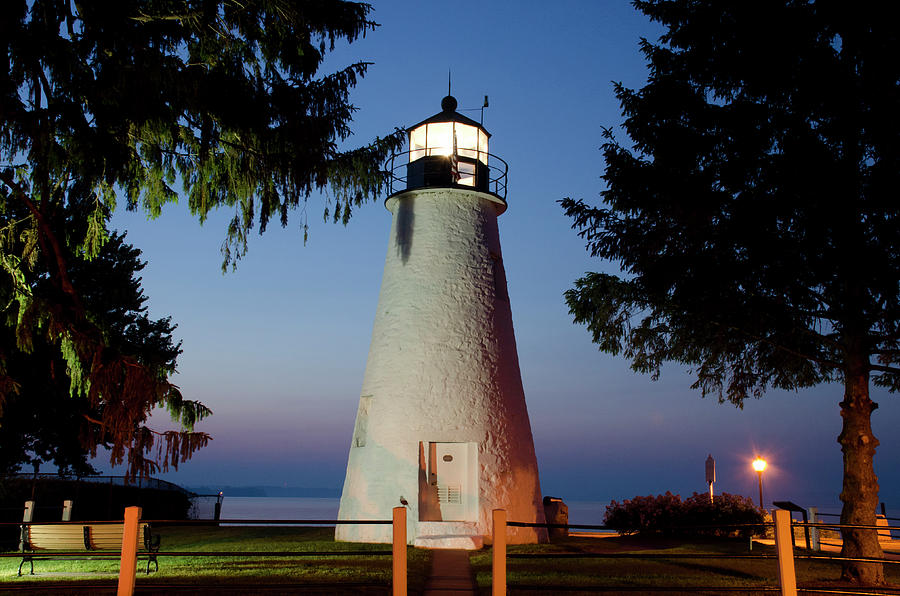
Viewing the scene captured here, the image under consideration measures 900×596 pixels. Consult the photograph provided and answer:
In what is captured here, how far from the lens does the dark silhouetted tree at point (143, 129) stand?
8.04m

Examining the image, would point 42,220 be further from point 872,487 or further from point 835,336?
point 835,336

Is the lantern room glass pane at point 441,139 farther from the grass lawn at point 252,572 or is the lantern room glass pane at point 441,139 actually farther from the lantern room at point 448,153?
the grass lawn at point 252,572

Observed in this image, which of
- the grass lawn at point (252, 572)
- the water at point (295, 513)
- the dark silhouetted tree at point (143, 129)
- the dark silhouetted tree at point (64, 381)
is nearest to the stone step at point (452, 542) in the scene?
the grass lawn at point (252, 572)

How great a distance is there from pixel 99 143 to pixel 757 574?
1131 cm

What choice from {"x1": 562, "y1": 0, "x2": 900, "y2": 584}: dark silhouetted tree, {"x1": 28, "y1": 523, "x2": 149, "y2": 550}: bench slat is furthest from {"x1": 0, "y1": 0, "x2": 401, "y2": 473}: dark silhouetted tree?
{"x1": 562, "y1": 0, "x2": 900, "y2": 584}: dark silhouetted tree

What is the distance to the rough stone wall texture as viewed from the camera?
16500 mm

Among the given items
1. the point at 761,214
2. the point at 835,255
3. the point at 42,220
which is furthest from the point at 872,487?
the point at 42,220

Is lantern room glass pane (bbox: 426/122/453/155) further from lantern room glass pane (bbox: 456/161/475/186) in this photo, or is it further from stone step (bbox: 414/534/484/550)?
stone step (bbox: 414/534/484/550)

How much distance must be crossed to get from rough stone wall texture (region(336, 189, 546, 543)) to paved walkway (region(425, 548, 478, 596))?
6.03 feet

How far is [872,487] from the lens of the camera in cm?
1159

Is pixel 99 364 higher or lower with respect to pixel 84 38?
lower

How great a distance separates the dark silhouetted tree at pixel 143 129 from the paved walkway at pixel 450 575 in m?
3.91

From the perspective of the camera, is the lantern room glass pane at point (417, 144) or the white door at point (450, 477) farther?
the lantern room glass pane at point (417, 144)

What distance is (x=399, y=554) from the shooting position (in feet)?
25.9
